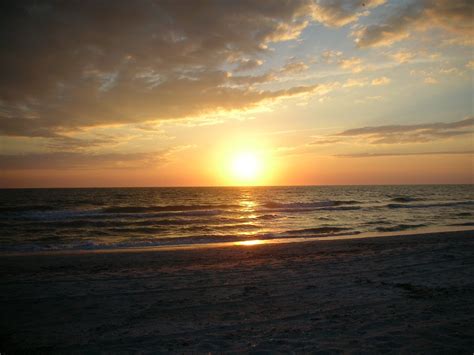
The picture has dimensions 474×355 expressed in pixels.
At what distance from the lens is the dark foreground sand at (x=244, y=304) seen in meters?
5.18

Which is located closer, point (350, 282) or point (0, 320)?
point (0, 320)

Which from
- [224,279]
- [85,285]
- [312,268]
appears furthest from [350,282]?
[85,285]

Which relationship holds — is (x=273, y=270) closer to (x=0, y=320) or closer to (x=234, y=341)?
(x=234, y=341)

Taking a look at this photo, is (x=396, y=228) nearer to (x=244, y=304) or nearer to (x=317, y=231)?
(x=317, y=231)

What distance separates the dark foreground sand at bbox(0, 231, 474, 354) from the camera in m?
5.18

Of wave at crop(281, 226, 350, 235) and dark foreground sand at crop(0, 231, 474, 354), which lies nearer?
dark foreground sand at crop(0, 231, 474, 354)

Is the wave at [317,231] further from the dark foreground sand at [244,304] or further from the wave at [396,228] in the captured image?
the dark foreground sand at [244,304]

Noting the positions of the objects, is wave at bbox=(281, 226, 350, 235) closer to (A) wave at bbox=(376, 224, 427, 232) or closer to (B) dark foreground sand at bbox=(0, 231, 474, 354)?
(A) wave at bbox=(376, 224, 427, 232)

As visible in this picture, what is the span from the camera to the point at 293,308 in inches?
262

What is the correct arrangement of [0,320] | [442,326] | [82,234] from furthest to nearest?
[82,234] → [0,320] → [442,326]

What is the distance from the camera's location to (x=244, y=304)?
23.0 ft

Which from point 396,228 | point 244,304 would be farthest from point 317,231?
point 244,304

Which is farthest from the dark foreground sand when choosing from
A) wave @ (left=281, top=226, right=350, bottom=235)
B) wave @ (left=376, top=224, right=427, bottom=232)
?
wave @ (left=376, top=224, right=427, bottom=232)

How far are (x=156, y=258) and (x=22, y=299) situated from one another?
19.1ft
